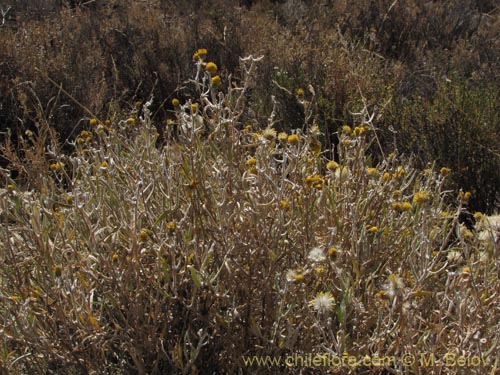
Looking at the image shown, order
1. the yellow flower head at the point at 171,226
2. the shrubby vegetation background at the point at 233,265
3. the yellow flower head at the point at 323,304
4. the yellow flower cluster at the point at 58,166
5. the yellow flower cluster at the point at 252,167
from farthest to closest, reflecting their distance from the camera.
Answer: the yellow flower cluster at the point at 58,166
the yellow flower cluster at the point at 252,167
the yellow flower head at the point at 171,226
the shrubby vegetation background at the point at 233,265
the yellow flower head at the point at 323,304

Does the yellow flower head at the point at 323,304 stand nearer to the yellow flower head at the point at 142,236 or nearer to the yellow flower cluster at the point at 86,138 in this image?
Answer: the yellow flower head at the point at 142,236

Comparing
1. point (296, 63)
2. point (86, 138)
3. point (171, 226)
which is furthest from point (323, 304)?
point (296, 63)

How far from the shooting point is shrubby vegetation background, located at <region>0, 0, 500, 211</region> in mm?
3488

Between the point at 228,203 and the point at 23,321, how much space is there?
659 millimetres

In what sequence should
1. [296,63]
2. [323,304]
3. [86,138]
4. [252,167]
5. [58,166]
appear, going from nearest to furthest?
[323,304], [252,167], [58,166], [86,138], [296,63]

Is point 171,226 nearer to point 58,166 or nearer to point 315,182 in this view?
point 315,182

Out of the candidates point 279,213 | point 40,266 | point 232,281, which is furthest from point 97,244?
point 279,213

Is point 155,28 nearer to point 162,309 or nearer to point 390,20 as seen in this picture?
point 390,20

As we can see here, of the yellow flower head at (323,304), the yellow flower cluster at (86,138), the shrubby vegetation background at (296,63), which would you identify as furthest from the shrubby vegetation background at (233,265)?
the shrubby vegetation background at (296,63)

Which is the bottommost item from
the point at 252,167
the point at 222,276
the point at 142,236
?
the point at 222,276

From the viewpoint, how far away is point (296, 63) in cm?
460

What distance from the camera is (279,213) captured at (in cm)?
177

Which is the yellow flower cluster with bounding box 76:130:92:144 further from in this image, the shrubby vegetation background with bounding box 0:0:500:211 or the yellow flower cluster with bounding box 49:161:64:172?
the shrubby vegetation background with bounding box 0:0:500:211

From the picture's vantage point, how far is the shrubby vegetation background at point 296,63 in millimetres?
3488
